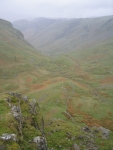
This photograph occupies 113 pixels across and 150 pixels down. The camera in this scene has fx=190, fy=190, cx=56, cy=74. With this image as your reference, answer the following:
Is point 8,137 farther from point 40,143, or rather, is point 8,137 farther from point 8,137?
point 40,143

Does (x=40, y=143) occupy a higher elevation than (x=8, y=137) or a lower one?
lower

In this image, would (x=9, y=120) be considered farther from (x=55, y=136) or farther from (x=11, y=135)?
(x=55, y=136)

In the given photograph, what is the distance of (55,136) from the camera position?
36.8 metres

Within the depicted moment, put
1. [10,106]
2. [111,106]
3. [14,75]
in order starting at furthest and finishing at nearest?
[14,75]
[111,106]
[10,106]

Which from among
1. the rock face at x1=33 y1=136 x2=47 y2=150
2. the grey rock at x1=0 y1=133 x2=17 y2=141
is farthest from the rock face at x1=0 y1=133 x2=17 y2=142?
the rock face at x1=33 y1=136 x2=47 y2=150

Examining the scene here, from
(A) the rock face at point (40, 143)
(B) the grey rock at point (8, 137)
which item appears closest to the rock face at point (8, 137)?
(B) the grey rock at point (8, 137)

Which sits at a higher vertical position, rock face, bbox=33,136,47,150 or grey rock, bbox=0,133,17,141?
grey rock, bbox=0,133,17,141

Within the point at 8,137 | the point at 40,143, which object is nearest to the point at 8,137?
the point at 8,137

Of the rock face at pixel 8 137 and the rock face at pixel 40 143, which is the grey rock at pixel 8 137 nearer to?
the rock face at pixel 8 137

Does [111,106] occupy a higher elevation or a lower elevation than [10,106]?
lower

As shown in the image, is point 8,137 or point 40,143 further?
point 40,143

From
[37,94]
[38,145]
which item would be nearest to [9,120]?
[38,145]

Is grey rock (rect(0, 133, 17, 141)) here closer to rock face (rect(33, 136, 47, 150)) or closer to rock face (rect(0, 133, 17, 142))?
rock face (rect(0, 133, 17, 142))

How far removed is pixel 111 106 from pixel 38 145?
4801 cm
